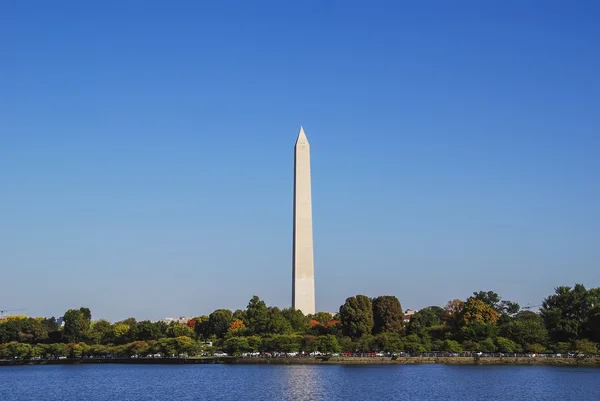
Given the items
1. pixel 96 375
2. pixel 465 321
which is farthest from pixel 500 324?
pixel 96 375

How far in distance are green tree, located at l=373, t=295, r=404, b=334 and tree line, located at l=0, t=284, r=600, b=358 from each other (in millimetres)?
98

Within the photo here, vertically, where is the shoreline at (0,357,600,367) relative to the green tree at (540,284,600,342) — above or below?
below

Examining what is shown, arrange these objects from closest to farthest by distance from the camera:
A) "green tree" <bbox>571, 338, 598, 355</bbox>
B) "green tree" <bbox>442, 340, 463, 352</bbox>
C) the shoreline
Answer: "green tree" <bbox>571, 338, 598, 355</bbox>
the shoreline
"green tree" <bbox>442, 340, 463, 352</bbox>

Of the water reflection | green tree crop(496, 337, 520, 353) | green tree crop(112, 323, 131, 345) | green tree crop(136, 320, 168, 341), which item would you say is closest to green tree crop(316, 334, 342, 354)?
the water reflection

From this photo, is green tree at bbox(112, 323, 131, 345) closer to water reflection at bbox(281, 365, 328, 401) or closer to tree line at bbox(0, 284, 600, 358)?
tree line at bbox(0, 284, 600, 358)

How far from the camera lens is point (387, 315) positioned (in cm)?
7662

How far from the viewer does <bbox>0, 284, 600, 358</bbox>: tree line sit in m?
67.9

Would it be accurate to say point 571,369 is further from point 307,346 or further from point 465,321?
point 307,346

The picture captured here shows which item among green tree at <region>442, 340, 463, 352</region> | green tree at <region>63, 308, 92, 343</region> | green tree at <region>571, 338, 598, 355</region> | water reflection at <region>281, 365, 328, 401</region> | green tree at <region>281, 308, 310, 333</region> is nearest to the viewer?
water reflection at <region>281, 365, 328, 401</region>

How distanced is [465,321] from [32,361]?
44976 millimetres

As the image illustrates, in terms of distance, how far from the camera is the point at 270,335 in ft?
246

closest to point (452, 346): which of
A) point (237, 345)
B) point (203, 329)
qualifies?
point (237, 345)

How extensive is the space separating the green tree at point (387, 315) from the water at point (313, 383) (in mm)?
12645

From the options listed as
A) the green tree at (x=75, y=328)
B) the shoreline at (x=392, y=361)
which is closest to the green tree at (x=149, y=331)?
the green tree at (x=75, y=328)
